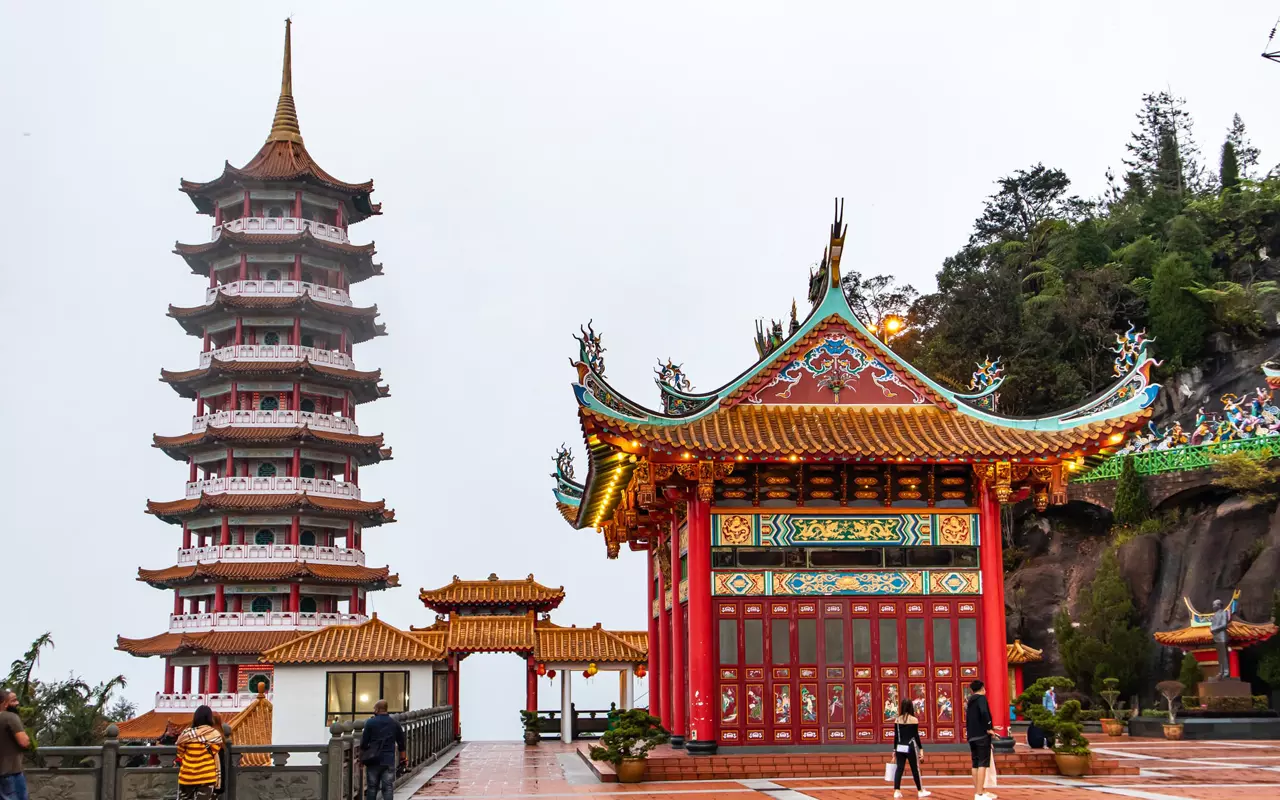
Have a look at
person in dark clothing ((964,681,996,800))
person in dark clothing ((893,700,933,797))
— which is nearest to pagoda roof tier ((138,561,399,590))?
person in dark clothing ((893,700,933,797))

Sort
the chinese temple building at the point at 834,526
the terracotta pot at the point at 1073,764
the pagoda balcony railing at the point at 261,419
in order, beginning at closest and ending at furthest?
the terracotta pot at the point at 1073,764, the chinese temple building at the point at 834,526, the pagoda balcony railing at the point at 261,419

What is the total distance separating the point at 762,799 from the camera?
16.2 meters

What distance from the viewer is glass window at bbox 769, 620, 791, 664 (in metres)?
20.6

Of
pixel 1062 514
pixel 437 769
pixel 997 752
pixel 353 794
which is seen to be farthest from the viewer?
pixel 1062 514

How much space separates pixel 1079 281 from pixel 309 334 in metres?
32.3

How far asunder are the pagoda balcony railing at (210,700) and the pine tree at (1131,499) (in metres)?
30.3

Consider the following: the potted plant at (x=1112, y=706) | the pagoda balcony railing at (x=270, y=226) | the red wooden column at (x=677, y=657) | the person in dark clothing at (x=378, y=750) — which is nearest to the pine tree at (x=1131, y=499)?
the potted plant at (x=1112, y=706)

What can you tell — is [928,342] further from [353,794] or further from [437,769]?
[353,794]

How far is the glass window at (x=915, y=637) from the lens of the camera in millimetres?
20719

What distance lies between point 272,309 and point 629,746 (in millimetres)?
37072

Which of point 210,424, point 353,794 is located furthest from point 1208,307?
point 353,794

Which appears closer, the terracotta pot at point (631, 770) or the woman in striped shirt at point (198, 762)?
the woman in striped shirt at point (198, 762)

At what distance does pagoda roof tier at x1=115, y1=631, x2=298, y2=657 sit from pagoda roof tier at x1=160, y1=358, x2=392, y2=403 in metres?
10.1

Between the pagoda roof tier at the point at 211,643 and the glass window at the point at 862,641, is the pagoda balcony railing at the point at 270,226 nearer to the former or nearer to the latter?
the pagoda roof tier at the point at 211,643
